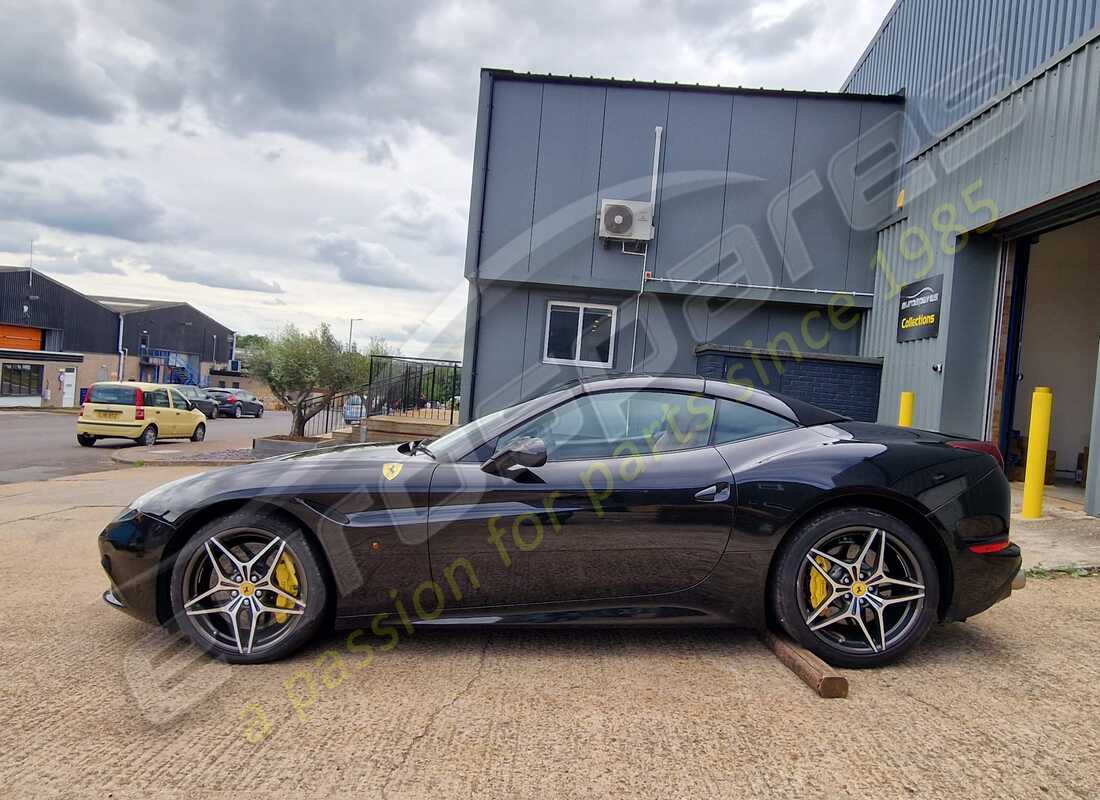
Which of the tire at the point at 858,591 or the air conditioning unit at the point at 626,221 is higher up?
the air conditioning unit at the point at 626,221

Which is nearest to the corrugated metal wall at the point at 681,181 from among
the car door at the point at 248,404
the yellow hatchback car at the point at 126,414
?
the yellow hatchback car at the point at 126,414

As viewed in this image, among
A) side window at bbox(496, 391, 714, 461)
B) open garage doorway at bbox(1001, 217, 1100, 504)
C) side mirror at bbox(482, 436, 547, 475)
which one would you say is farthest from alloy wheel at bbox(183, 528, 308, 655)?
open garage doorway at bbox(1001, 217, 1100, 504)

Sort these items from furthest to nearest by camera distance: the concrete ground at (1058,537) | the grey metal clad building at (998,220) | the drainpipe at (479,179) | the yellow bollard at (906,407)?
the drainpipe at (479,179) → the yellow bollard at (906,407) → the grey metal clad building at (998,220) → the concrete ground at (1058,537)

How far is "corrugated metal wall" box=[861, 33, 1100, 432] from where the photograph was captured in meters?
5.75

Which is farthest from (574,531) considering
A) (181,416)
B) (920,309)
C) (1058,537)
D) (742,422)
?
(181,416)

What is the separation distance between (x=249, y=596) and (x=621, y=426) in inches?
69.3

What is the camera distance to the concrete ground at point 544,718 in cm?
206

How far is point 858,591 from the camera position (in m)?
2.88

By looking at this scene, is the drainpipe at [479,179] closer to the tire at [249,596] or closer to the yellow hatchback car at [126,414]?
the tire at [249,596]

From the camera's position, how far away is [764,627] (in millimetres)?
2979

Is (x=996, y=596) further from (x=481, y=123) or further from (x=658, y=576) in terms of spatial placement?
(x=481, y=123)

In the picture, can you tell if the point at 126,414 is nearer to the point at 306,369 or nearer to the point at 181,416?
the point at 181,416

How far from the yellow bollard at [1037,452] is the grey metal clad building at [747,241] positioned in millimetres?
2630

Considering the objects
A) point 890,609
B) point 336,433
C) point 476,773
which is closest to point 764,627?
point 890,609
